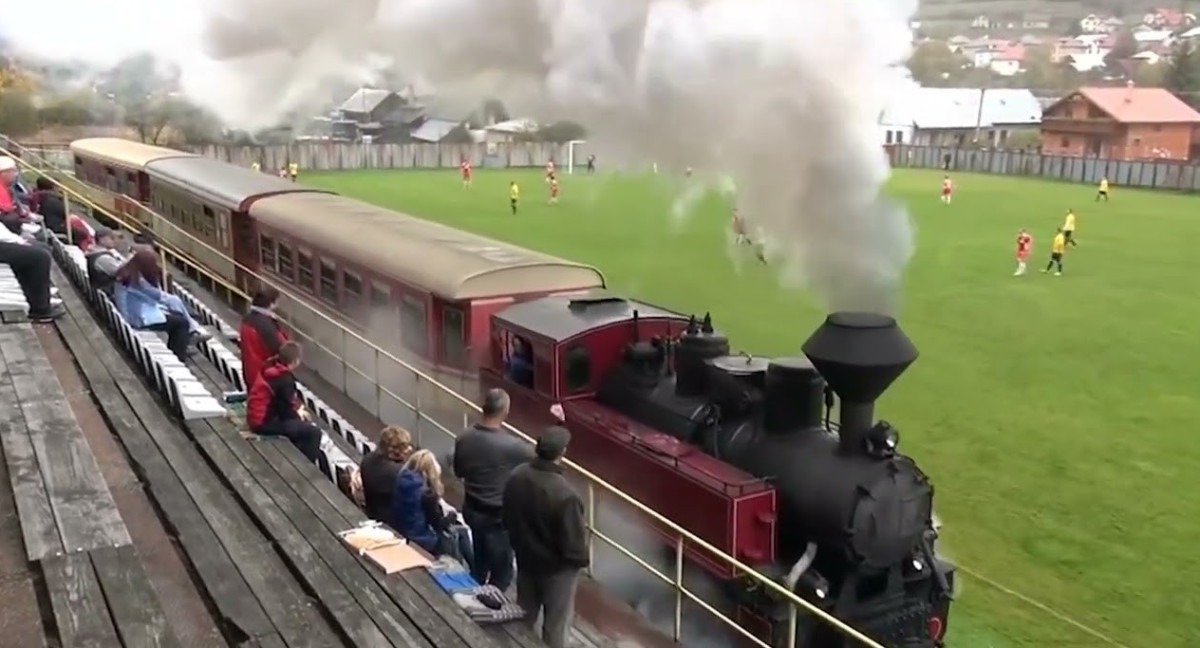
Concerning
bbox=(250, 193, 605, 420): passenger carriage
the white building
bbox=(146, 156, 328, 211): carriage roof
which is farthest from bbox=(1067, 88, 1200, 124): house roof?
bbox=(250, 193, 605, 420): passenger carriage

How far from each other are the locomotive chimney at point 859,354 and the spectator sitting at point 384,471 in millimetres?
2942

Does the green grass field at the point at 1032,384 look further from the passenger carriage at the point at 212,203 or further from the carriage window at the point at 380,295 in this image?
the passenger carriage at the point at 212,203

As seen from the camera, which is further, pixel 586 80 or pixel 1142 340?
pixel 1142 340

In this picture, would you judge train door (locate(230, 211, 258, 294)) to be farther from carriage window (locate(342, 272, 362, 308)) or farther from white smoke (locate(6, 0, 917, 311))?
white smoke (locate(6, 0, 917, 311))

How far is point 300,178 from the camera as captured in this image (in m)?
60.1

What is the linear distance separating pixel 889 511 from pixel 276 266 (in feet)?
43.4

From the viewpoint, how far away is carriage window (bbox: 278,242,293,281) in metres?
17.3

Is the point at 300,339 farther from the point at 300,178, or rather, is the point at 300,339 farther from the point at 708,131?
the point at 300,178

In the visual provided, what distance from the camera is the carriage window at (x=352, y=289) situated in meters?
14.5

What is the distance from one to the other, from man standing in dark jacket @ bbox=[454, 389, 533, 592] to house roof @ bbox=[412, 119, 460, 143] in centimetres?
6922

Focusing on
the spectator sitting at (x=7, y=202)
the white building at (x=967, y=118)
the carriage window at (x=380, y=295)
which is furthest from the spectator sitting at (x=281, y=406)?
the white building at (x=967, y=118)

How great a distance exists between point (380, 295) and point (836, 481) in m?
7.85

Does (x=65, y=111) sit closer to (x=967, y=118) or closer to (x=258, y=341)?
(x=258, y=341)

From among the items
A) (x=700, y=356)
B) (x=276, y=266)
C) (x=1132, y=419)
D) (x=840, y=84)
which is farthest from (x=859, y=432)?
(x=276, y=266)
